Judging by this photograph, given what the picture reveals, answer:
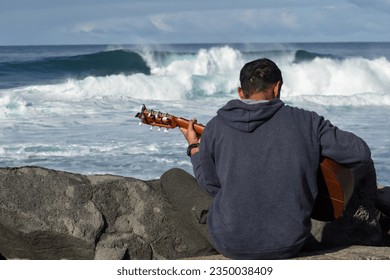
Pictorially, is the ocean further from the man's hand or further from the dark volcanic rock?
the man's hand

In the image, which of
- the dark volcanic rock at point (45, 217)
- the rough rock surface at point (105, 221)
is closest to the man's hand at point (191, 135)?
the rough rock surface at point (105, 221)

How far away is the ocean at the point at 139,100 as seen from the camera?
1220 centimetres

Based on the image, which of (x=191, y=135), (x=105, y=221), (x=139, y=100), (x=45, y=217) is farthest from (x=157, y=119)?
(x=139, y=100)

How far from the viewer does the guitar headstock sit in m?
3.85

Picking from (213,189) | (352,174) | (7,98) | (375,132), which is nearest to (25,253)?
(213,189)

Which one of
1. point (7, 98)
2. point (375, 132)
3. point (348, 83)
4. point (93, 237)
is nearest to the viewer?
point (93, 237)

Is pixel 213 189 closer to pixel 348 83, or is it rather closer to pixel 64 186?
pixel 64 186

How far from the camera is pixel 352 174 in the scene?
138 inches

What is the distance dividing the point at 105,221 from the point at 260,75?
1464 millimetres

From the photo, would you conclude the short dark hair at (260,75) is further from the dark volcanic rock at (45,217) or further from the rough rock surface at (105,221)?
the dark volcanic rock at (45,217)

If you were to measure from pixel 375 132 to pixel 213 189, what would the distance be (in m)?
11.8

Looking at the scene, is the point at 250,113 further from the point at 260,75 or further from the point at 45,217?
the point at 45,217

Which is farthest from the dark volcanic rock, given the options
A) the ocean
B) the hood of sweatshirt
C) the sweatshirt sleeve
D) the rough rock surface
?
the ocean

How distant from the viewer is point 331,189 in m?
3.42
